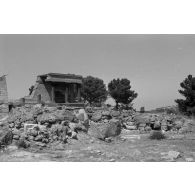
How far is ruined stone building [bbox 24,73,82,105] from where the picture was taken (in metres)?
22.1

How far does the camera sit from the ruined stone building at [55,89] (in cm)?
Result: 2211

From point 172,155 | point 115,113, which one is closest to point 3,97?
point 172,155

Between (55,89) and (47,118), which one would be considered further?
(55,89)

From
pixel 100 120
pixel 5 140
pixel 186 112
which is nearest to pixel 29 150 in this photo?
pixel 5 140

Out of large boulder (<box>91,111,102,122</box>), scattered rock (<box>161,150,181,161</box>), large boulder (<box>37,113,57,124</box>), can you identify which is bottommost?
scattered rock (<box>161,150,181,161</box>)

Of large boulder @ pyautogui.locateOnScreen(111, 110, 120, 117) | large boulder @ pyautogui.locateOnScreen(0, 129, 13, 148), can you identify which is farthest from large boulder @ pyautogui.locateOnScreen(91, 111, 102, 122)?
large boulder @ pyautogui.locateOnScreen(0, 129, 13, 148)

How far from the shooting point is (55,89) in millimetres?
23812

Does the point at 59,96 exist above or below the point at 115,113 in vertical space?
above

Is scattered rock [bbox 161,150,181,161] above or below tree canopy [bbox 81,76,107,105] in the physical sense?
below

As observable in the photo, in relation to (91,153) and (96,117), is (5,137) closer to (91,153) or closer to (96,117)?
(91,153)

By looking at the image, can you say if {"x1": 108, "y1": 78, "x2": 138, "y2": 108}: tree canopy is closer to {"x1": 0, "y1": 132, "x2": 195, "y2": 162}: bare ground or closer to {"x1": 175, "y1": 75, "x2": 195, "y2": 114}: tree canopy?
{"x1": 175, "y1": 75, "x2": 195, "y2": 114}: tree canopy

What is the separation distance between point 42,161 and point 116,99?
17193 mm

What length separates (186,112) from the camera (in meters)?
26.6

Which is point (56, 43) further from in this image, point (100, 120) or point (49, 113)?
point (100, 120)
